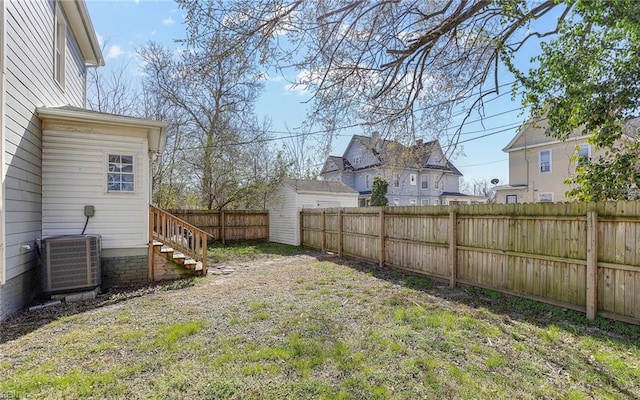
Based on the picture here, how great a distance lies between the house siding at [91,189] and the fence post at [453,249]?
20.7 feet

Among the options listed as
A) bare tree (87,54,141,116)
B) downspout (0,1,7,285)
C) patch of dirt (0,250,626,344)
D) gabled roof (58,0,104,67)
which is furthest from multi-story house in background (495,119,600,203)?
bare tree (87,54,141,116)

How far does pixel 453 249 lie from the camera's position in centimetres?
640

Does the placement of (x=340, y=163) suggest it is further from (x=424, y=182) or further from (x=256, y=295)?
(x=256, y=295)

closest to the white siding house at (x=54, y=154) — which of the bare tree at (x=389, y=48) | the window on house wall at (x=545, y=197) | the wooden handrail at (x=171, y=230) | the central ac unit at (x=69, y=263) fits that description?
the central ac unit at (x=69, y=263)

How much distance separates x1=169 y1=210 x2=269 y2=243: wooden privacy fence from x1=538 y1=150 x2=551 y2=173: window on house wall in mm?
14670

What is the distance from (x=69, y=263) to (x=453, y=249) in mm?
7001

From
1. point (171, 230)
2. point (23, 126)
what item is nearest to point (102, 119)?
point (23, 126)

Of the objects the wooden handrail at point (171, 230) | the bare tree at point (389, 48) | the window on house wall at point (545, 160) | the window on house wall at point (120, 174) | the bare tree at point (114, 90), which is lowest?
the wooden handrail at point (171, 230)

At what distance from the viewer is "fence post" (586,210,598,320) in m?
4.34

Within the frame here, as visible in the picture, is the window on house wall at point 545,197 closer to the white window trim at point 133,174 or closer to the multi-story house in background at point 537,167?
the multi-story house in background at point 537,167

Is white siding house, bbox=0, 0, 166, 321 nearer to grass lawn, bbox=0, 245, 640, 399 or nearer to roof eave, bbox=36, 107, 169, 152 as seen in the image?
roof eave, bbox=36, 107, 169, 152

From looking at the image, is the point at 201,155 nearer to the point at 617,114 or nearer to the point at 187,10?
the point at 187,10

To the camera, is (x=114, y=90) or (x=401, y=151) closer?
(x=401, y=151)

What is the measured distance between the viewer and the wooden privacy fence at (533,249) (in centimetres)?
418
